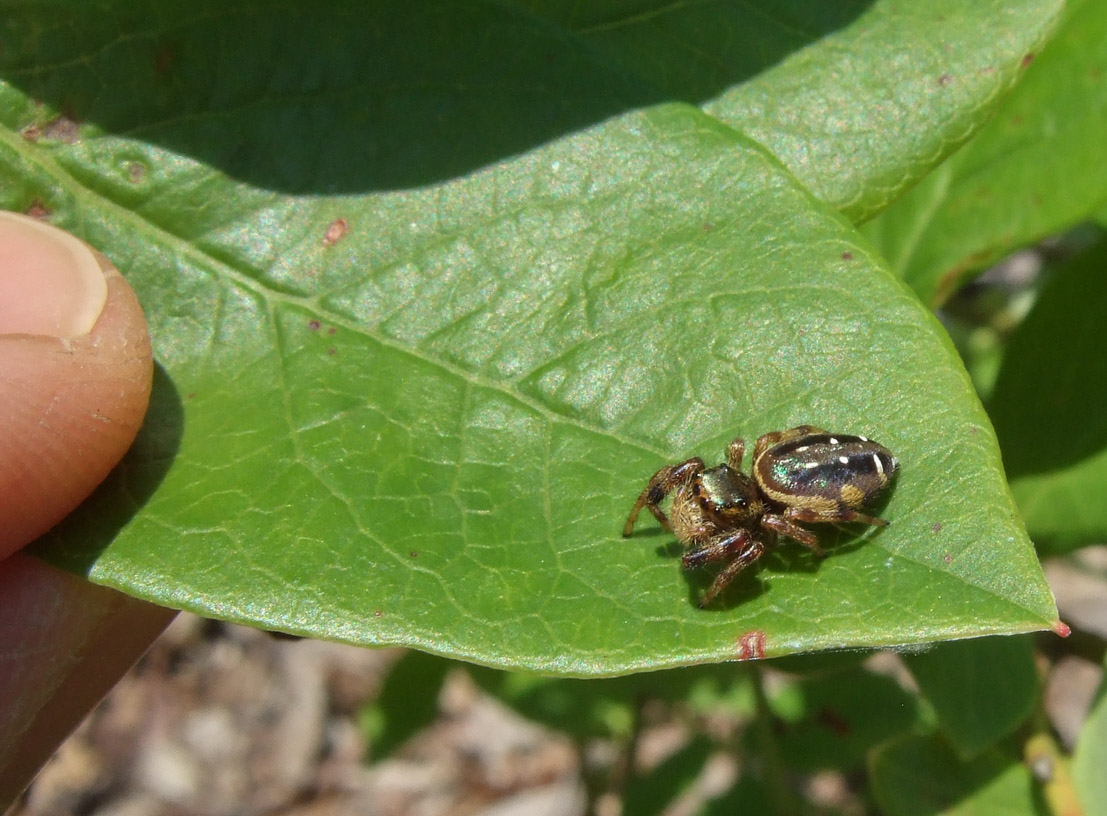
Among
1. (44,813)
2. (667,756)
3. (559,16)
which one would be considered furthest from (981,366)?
(44,813)

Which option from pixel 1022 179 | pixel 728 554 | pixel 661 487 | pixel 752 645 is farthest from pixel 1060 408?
pixel 752 645

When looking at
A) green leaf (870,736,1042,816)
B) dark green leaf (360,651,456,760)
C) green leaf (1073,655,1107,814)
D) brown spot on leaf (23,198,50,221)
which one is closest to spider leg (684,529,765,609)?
green leaf (870,736,1042,816)

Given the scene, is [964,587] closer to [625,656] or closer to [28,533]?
[625,656]

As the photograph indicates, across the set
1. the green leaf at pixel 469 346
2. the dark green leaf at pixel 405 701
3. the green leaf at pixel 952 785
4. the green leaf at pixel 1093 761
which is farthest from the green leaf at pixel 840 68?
the dark green leaf at pixel 405 701

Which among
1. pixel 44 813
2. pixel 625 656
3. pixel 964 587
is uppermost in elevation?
pixel 964 587

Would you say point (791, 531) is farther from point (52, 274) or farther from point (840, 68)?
point (52, 274)

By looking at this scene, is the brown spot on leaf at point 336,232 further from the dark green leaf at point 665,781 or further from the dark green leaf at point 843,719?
the dark green leaf at point 665,781
